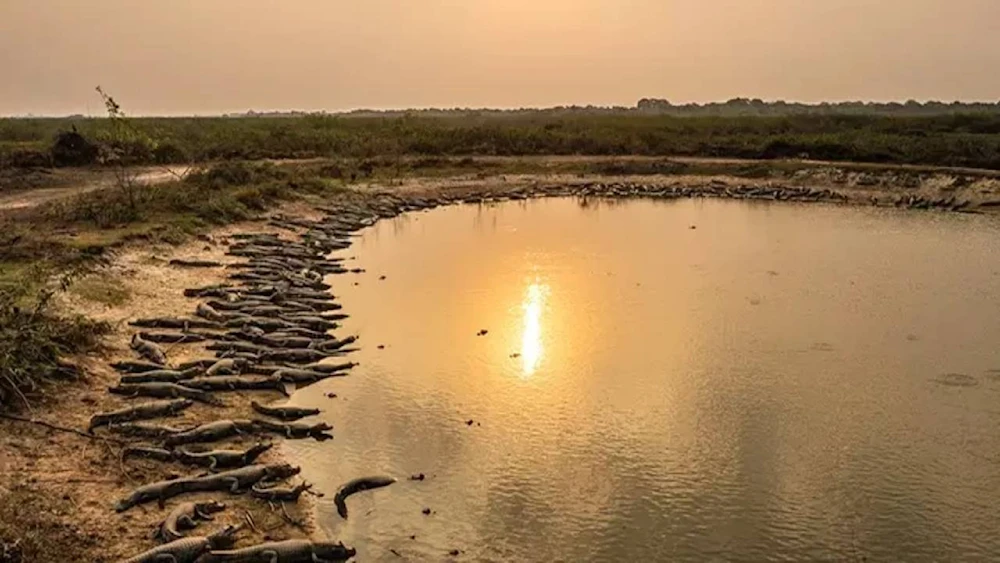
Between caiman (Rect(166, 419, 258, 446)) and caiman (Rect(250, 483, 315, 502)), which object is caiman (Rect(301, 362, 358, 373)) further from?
caiman (Rect(250, 483, 315, 502))

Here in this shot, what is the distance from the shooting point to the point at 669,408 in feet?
42.3

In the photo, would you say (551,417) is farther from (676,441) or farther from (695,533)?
(695,533)

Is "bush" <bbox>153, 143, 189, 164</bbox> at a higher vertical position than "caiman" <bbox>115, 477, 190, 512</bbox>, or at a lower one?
higher

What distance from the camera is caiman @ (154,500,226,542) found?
26.8ft

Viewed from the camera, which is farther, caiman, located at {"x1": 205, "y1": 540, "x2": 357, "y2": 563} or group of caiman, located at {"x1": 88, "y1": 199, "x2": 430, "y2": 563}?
group of caiman, located at {"x1": 88, "y1": 199, "x2": 430, "y2": 563}

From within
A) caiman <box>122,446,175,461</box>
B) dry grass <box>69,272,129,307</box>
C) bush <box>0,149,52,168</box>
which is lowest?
caiman <box>122,446,175,461</box>

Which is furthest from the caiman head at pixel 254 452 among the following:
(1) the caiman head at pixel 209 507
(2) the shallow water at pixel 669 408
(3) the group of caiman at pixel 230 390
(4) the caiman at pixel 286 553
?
(4) the caiman at pixel 286 553

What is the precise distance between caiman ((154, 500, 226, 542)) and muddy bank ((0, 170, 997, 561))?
0.11m

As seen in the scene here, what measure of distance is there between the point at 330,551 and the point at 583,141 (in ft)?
153

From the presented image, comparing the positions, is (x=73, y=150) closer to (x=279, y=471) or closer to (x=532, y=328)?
(x=532, y=328)

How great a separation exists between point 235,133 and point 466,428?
42.5m

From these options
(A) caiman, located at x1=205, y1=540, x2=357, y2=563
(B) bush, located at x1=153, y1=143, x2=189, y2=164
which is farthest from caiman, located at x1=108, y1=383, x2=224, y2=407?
(B) bush, located at x1=153, y1=143, x2=189, y2=164

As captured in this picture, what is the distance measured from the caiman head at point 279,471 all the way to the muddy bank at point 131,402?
47 cm

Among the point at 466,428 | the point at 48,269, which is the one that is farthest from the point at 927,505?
the point at 48,269
